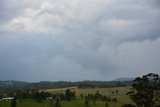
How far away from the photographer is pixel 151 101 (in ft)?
343

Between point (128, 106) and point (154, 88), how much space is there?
32.2ft

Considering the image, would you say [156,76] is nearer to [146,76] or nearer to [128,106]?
[146,76]

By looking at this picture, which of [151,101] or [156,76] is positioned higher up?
[156,76]

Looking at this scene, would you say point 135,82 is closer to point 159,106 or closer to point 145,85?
point 145,85

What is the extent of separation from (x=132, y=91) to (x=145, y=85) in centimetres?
510

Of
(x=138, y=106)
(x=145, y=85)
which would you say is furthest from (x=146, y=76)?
(x=138, y=106)

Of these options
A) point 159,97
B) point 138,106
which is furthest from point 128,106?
point 159,97

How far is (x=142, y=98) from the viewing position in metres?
105

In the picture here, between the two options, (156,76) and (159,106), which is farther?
(156,76)

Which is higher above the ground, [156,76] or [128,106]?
[156,76]

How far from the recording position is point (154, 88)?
344ft

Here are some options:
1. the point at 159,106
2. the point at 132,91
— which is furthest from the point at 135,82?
the point at 159,106

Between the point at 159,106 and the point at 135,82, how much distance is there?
435 inches

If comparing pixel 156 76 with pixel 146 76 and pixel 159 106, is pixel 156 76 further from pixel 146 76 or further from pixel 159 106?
pixel 159 106
